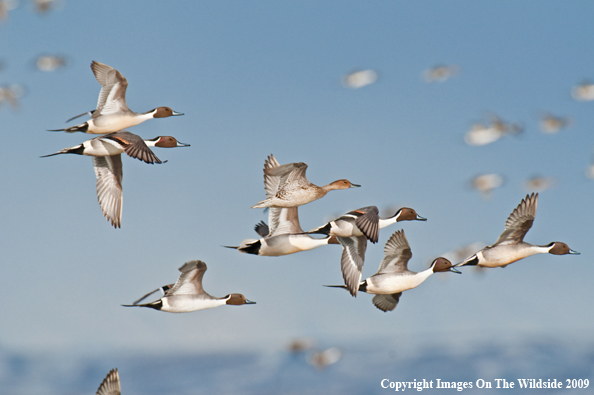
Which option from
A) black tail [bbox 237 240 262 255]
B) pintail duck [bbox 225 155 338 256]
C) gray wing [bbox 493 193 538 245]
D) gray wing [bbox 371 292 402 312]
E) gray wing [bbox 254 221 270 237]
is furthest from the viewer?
gray wing [bbox 254 221 270 237]

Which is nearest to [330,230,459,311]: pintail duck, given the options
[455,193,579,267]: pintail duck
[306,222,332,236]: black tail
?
[455,193,579,267]: pintail duck

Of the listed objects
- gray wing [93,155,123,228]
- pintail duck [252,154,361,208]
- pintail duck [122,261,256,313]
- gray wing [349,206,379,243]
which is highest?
gray wing [93,155,123,228]

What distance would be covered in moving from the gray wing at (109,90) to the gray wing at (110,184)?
1.06 meters

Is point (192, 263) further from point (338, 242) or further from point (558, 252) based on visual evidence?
point (558, 252)

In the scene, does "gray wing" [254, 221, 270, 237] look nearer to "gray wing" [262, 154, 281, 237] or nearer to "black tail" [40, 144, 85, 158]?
"gray wing" [262, 154, 281, 237]

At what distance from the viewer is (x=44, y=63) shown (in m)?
17.8

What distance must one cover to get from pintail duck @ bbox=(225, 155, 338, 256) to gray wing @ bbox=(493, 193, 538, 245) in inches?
124

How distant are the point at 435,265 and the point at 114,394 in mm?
5690

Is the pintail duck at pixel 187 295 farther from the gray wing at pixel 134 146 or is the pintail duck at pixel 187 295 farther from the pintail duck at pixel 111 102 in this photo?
the pintail duck at pixel 111 102

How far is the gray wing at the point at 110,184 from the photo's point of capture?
1359cm

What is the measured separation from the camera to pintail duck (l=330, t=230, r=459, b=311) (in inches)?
488

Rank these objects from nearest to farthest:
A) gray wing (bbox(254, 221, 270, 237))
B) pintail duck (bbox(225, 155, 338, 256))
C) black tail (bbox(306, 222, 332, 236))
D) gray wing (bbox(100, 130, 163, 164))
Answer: gray wing (bbox(100, 130, 163, 164)) < black tail (bbox(306, 222, 332, 236)) < pintail duck (bbox(225, 155, 338, 256)) < gray wing (bbox(254, 221, 270, 237))

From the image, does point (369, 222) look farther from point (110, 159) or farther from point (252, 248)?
point (110, 159)

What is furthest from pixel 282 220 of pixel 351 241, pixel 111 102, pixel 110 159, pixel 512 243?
pixel 512 243
